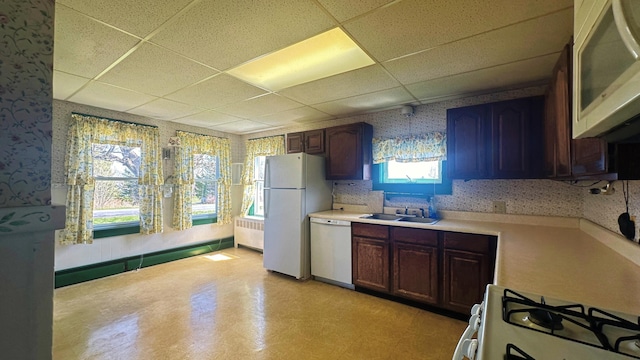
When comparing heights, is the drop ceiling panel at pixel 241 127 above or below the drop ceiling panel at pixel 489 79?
above

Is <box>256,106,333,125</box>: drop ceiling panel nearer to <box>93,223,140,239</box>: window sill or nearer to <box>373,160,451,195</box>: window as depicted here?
<box>373,160,451,195</box>: window

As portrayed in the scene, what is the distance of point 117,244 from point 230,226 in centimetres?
182

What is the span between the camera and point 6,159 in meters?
0.53

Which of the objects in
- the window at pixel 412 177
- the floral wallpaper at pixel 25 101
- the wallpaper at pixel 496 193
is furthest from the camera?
the window at pixel 412 177

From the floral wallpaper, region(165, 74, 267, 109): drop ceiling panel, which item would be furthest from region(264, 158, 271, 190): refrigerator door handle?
the floral wallpaper

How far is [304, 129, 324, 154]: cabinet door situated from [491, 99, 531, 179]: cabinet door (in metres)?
2.12

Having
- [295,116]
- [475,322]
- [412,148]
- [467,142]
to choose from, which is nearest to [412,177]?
[412,148]

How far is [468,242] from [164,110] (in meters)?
4.01

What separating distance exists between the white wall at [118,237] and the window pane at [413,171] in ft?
10.5

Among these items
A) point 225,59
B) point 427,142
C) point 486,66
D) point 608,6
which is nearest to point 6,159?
point 608,6

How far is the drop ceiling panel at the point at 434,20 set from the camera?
4.78 feet

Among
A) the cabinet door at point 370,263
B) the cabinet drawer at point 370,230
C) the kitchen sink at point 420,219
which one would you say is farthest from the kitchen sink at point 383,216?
the cabinet door at point 370,263

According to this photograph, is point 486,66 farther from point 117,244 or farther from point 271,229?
point 117,244

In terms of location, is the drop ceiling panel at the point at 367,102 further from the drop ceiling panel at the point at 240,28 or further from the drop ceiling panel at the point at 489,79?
the drop ceiling panel at the point at 240,28
